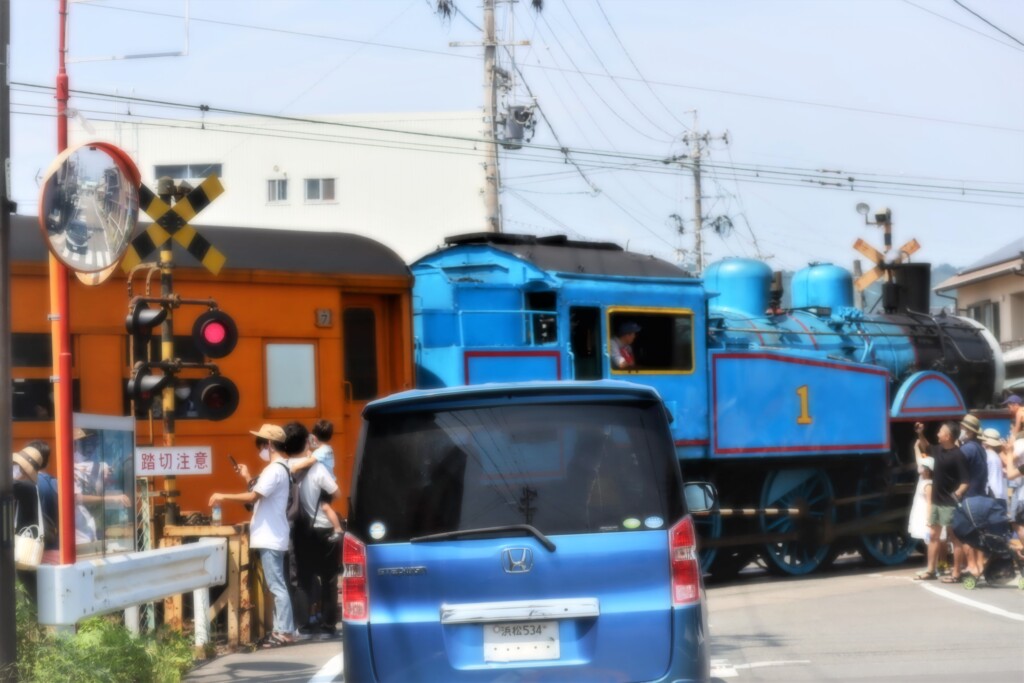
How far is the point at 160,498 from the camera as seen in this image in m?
11.3

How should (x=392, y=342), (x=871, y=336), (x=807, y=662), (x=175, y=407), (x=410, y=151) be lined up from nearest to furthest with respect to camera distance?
1. (x=807, y=662)
2. (x=175, y=407)
3. (x=392, y=342)
4. (x=871, y=336)
5. (x=410, y=151)

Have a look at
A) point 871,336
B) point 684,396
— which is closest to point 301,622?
point 684,396

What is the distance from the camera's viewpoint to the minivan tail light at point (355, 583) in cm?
625

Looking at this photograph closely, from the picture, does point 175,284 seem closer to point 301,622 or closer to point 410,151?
point 301,622

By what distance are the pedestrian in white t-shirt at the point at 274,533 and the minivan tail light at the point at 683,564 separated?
5040mm

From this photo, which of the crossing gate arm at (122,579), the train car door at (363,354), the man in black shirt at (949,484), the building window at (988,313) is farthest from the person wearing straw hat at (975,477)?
the building window at (988,313)

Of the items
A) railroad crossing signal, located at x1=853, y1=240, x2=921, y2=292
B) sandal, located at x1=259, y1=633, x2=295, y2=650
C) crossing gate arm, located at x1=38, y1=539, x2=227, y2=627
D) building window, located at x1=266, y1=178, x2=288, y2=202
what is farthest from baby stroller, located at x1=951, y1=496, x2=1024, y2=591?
building window, located at x1=266, y1=178, x2=288, y2=202

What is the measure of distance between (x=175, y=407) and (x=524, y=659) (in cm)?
570

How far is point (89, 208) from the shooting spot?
23.6 ft

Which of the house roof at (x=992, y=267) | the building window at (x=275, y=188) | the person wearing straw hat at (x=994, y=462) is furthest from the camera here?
the building window at (x=275, y=188)

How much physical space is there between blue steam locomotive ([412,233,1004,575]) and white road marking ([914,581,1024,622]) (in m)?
1.74

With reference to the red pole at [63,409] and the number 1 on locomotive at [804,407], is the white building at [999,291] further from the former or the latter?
the red pole at [63,409]

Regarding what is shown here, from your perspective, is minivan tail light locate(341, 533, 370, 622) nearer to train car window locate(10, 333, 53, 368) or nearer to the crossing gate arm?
the crossing gate arm

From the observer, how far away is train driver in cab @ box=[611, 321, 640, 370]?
46.1 ft
